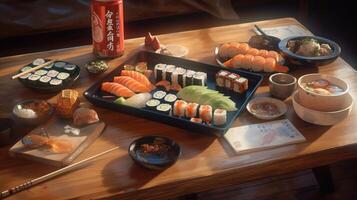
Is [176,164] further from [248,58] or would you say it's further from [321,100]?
[248,58]

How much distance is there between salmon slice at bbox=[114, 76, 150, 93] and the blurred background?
3.88 ft

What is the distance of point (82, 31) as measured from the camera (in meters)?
2.69

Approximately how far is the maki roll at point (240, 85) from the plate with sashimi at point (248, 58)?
0.42 feet

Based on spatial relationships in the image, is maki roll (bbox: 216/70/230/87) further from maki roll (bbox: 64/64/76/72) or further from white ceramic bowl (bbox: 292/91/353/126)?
maki roll (bbox: 64/64/76/72)

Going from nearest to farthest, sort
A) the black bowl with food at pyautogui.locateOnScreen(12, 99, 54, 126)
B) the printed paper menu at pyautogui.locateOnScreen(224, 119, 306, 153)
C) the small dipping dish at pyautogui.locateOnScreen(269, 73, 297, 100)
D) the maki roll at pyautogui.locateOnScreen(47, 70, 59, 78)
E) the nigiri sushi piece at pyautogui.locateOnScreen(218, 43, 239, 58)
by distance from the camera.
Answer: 1. the printed paper menu at pyautogui.locateOnScreen(224, 119, 306, 153)
2. the black bowl with food at pyautogui.locateOnScreen(12, 99, 54, 126)
3. the small dipping dish at pyautogui.locateOnScreen(269, 73, 297, 100)
4. the maki roll at pyautogui.locateOnScreen(47, 70, 59, 78)
5. the nigiri sushi piece at pyautogui.locateOnScreen(218, 43, 239, 58)

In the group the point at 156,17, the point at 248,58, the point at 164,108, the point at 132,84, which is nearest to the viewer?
the point at 164,108

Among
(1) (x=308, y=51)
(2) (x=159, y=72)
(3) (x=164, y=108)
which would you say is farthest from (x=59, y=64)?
(1) (x=308, y=51)

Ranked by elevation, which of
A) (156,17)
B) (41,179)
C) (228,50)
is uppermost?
(228,50)

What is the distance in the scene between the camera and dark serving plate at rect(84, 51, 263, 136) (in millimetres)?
1254

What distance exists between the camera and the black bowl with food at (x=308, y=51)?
1538 mm

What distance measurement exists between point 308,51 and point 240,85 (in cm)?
31

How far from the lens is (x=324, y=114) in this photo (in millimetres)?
1250

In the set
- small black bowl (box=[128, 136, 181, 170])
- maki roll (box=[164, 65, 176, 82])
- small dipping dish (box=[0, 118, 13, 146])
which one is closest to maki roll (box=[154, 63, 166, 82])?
maki roll (box=[164, 65, 176, 82])

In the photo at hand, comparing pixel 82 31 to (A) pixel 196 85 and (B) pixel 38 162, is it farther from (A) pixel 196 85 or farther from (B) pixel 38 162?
(B) pixel 38 162
